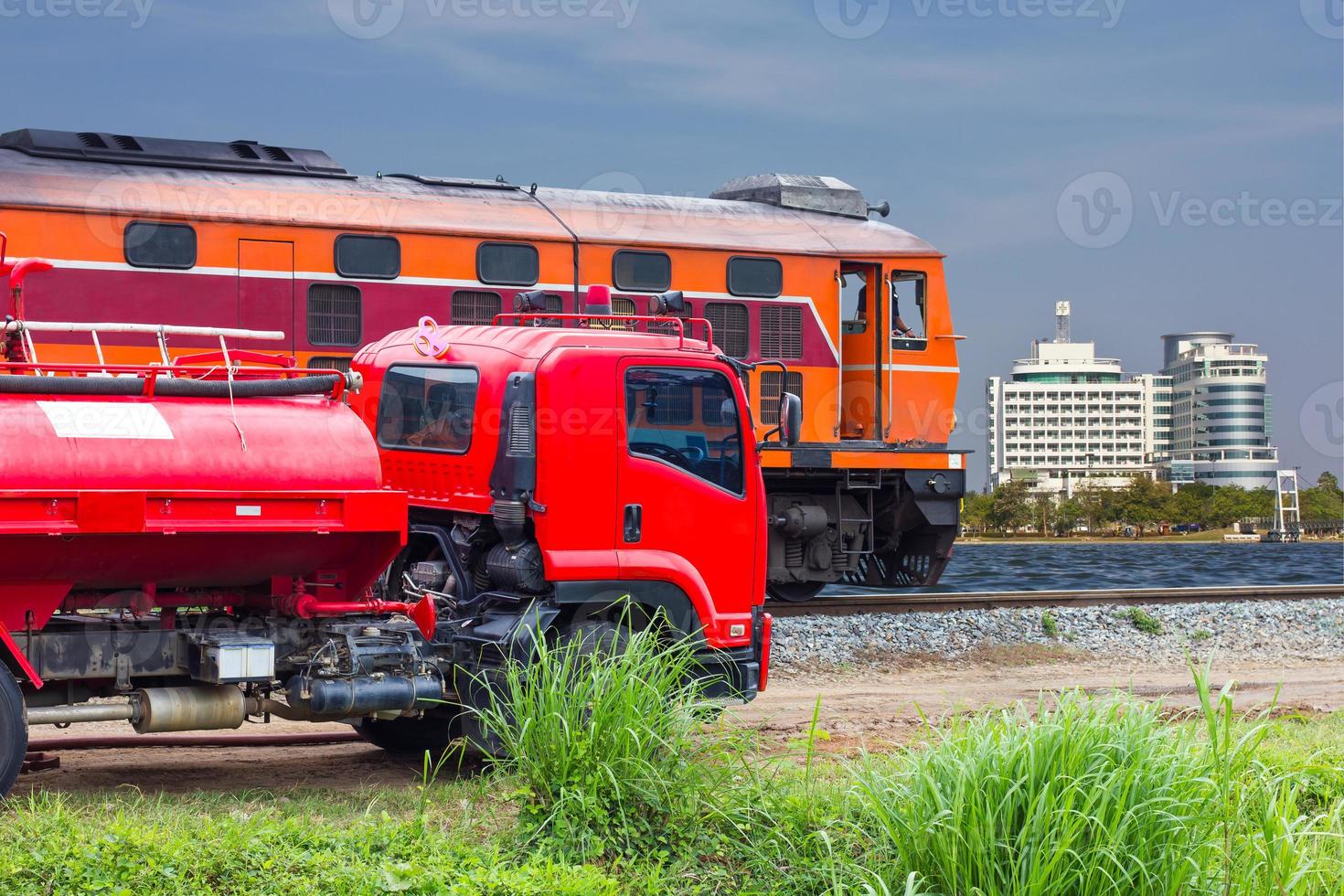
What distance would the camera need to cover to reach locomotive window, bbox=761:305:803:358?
16.8 meters

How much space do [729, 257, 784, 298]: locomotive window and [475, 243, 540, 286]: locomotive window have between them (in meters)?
2.35

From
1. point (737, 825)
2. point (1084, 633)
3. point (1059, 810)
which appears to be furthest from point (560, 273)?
point (1059, 810)

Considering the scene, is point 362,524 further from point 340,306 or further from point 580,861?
point 340,306

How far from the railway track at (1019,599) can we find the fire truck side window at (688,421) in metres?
6.56

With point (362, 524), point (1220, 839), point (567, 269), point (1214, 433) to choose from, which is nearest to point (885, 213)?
point (567, 269)

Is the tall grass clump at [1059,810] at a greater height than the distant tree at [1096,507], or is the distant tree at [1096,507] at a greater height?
the tall grass clump at [1059,810]

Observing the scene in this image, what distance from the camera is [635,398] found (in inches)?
352

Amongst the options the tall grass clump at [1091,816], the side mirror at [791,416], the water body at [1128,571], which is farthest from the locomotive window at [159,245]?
the water body at [1128,571]

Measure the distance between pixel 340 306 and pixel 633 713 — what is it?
889cm

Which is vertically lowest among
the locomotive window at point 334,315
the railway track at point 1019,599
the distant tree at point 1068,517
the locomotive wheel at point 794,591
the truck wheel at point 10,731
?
the distant tree at point 1068,517

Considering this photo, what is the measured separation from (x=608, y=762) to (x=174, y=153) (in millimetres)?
10252

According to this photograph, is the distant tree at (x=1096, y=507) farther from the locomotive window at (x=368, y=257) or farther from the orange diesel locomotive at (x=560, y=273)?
the locomotive window at (x=368, y=257)

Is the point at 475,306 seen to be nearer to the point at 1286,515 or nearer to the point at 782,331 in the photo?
the point at 782,331

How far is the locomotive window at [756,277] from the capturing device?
54.3 ft
